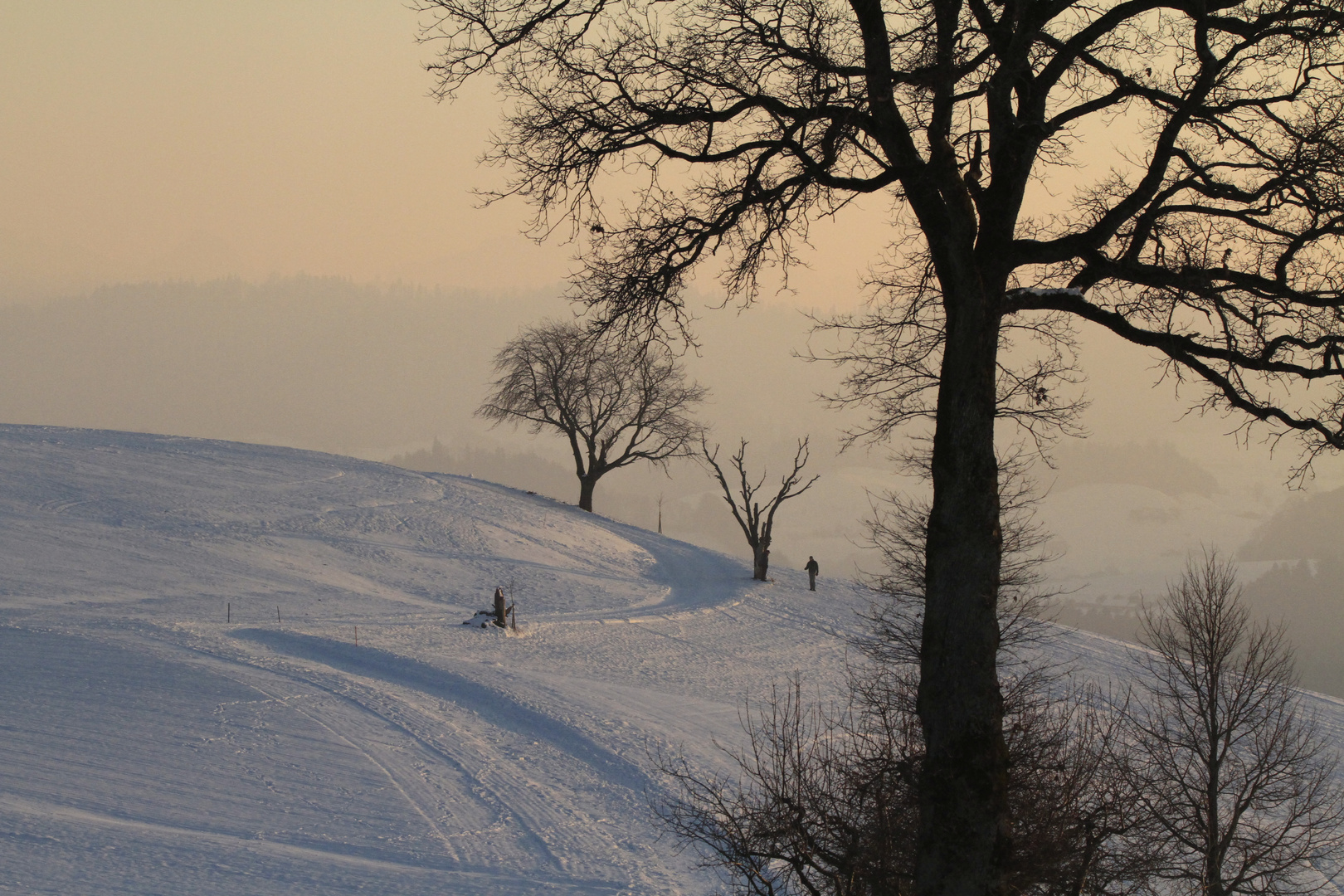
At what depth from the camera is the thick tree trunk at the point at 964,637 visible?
570 cm

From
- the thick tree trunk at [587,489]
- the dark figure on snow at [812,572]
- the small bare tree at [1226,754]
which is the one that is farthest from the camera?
the thick tree trunk at [587,489]

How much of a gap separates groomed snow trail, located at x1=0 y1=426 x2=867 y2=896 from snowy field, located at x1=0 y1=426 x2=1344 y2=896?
64 mm

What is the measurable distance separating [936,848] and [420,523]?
34.0 metres

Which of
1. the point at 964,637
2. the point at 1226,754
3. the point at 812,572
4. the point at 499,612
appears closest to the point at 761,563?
the point at 812,572

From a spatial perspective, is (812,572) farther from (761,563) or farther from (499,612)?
(499,612)

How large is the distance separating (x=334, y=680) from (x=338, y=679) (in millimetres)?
157

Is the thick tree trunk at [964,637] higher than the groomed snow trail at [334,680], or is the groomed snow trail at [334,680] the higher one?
the thick tree trunk at [964,637]

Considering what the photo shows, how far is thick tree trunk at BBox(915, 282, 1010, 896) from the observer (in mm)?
5699

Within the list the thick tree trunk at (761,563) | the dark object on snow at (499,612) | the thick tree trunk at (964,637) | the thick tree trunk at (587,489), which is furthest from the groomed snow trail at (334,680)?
the thick tree trunk at (587,489)

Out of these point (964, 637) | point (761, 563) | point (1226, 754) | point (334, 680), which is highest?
point (964, 637)

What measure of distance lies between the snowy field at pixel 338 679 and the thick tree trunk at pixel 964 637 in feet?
18.6

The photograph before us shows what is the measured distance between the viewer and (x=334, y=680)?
59.2ft

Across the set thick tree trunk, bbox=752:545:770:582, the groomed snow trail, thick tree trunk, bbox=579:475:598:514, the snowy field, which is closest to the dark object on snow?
the groomed snow trail

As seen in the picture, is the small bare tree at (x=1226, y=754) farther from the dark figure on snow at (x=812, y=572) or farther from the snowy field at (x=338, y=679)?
the dark figure on snow at (x=812, y=572)
